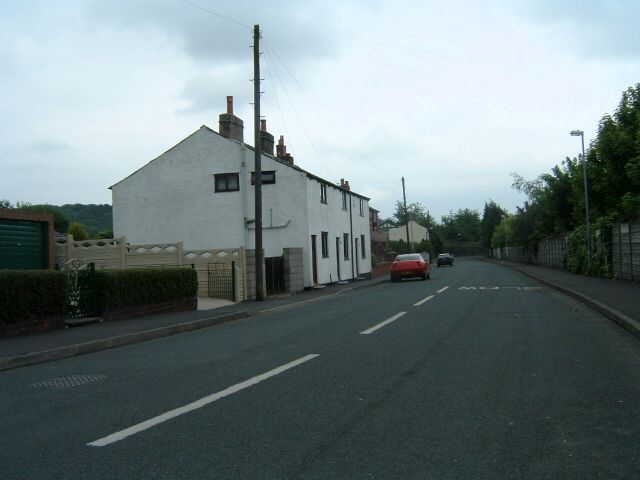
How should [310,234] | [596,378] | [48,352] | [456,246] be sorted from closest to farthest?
[596,378]
[48,352]
[310,234]
[456,246]

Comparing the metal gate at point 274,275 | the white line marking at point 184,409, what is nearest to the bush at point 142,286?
the metal gate at point 274,275

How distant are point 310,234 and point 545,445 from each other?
2531 cm

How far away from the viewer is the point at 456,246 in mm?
138875

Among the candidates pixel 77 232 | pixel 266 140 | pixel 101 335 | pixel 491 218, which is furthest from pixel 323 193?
pixel 491 218

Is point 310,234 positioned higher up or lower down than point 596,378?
higher up

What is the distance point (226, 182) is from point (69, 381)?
22.8 metres

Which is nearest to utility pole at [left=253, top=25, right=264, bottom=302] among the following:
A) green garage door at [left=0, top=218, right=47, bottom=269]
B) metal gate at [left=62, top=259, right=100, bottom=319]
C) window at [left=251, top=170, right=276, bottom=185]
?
green garage door at [left=0, top=218, right=47, bottom=269]

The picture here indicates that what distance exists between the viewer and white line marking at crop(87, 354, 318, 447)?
→ 4.87 m

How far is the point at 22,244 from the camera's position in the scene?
54.3ft

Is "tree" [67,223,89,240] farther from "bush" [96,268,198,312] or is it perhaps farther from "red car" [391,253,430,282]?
"bush" [96,268,198,312]

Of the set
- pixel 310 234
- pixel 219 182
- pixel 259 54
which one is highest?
pixel 259 54

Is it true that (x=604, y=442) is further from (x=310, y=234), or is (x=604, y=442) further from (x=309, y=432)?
(x=310, y=234)

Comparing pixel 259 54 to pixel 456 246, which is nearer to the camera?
pixel 259 54

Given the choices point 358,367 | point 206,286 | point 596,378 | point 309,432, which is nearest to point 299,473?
point 309,432
